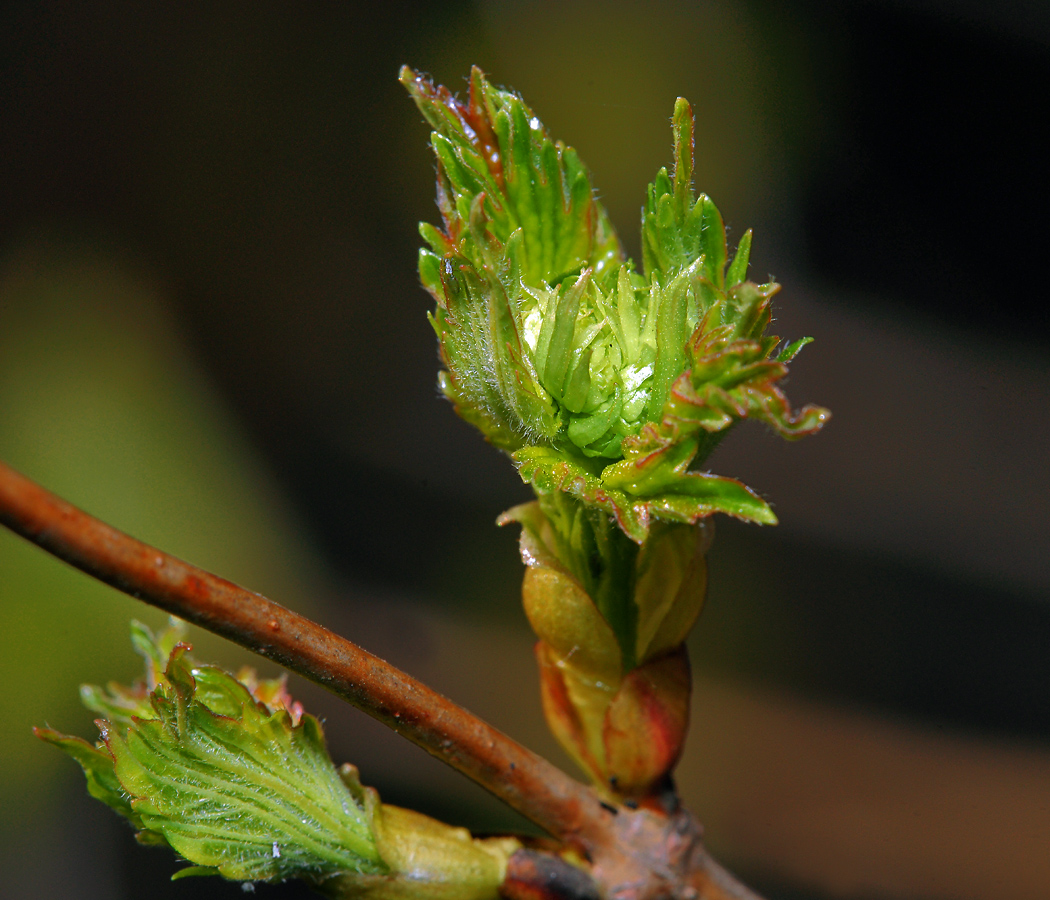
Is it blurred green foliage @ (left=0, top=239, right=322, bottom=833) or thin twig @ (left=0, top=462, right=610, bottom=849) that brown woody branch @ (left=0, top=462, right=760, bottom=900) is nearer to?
thin twig @ (left=0, top=462, right=610, bottom=849)

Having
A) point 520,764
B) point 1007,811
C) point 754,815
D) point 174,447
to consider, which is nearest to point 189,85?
point 174,447

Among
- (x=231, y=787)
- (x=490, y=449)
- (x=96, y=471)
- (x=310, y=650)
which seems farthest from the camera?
(x=490, y=449)

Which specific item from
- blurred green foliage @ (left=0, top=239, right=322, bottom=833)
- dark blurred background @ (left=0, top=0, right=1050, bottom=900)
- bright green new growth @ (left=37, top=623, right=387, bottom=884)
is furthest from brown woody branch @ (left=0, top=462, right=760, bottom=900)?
blurred green foliage @ (left=0, top=239, right=322, bottom=833)

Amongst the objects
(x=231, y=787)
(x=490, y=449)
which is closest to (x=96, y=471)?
(x=490, y=449)

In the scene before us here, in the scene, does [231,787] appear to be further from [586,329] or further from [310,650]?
[586,329]

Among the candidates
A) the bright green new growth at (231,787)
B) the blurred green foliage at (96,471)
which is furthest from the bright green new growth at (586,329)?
the blurred green foliage at (96,471)

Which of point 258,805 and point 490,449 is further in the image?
point 490,449
